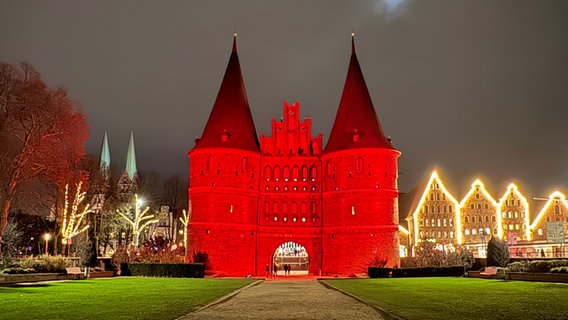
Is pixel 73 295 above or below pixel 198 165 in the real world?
below

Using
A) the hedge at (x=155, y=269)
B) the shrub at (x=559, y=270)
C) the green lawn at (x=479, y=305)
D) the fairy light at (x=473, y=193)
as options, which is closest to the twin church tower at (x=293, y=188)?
the hedge at (x=155, y=269)

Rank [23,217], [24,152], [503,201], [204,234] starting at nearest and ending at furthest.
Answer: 1. [24,152]
2. [204,234]
3. [503,201]
4. [23,217]

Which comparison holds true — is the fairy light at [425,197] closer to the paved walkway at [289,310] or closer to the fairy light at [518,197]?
the fairy light at [518,197]

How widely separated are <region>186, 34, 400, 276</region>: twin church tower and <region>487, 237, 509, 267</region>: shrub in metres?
10.9

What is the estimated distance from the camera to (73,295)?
1903 centimetres

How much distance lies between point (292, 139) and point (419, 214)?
24.7 metres

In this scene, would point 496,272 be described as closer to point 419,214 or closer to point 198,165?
point 198,165

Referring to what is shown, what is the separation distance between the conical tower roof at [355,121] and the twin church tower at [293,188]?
0.31ft

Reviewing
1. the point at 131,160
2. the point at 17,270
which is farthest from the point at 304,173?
the point at 131,160

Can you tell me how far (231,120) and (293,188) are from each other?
8.27 metres

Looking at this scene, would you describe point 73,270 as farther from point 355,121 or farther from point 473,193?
point 473,193

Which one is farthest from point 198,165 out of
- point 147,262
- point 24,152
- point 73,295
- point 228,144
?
point 73,295

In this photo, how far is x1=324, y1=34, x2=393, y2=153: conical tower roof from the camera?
49.3 metres

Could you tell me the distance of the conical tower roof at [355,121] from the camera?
49.3 m
